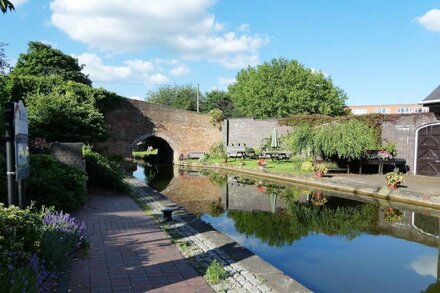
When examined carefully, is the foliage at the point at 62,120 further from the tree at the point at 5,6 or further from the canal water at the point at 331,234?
the tree at the point at 5,6

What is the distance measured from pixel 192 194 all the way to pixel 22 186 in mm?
9353

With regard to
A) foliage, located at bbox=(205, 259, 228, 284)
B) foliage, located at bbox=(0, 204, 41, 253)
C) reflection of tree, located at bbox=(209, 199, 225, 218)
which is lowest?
reflection of tree, located at bbox=(209, 199, 225, 218)

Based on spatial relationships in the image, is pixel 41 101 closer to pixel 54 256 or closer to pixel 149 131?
pixel 149 131

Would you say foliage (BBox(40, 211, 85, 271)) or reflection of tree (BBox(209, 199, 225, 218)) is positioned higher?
foliage (BBox(40, 211, 85, 271))

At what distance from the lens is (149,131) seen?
27.1m

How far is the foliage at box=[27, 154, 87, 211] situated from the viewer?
732cm

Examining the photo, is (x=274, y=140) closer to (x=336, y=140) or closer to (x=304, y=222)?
(x=336, y=140)

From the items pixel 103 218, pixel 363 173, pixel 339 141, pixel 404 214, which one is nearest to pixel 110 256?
pixel 103 218

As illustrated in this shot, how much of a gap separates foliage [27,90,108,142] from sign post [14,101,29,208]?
36.9ft

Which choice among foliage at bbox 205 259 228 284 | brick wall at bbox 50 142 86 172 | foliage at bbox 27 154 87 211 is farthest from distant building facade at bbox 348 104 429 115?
foliage at bbox 205 259 228 284

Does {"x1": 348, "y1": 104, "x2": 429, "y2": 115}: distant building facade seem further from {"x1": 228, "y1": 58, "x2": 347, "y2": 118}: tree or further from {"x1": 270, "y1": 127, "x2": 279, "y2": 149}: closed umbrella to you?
{"x1": 270, "y1": 127, "x2": 279, "y2": 149}: closed umbrella

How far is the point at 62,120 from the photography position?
15.8 metres

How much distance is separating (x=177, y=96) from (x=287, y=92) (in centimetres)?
2108

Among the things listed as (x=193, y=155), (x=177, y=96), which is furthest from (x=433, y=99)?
(x=177, y=96)
